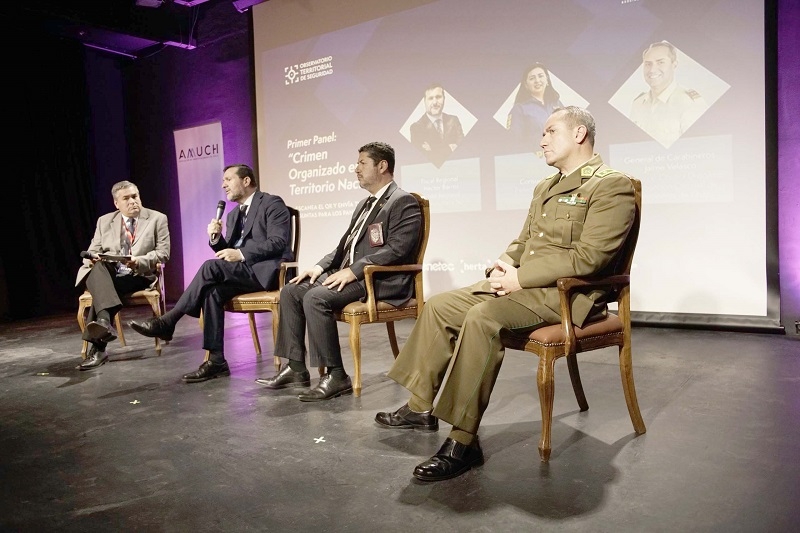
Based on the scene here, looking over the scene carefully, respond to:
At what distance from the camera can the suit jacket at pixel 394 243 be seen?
3.12m

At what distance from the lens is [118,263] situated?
14.0 ft

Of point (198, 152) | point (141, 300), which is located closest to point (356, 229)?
point (141, 300)

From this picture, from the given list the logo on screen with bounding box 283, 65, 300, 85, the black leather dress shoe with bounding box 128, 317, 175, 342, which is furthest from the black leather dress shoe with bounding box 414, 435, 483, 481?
the logo on screen with bounding box 283, 65, 300, 85

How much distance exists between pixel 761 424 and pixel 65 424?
288 cm

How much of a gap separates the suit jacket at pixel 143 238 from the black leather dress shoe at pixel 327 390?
1926mm

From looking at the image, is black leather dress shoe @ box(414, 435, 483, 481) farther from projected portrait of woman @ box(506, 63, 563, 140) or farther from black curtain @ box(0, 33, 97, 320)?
black curtain @ box(0, 33, 97, 320)

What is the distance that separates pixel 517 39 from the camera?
4.89m

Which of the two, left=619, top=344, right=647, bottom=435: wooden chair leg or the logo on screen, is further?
the logo on screen

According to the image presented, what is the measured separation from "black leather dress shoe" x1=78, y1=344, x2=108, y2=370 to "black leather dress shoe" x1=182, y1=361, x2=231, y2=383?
2.63ft

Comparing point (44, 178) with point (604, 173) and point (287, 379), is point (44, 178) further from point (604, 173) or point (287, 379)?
point (604, 173)

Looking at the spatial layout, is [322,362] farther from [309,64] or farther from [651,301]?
[309,64]

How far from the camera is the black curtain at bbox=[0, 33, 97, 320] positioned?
700 centimetres

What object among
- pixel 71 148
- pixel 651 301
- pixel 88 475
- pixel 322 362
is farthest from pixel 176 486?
pixel 71 148

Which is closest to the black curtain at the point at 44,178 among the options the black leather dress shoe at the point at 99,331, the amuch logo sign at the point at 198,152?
the amuch logo sign at the point at 198,152
